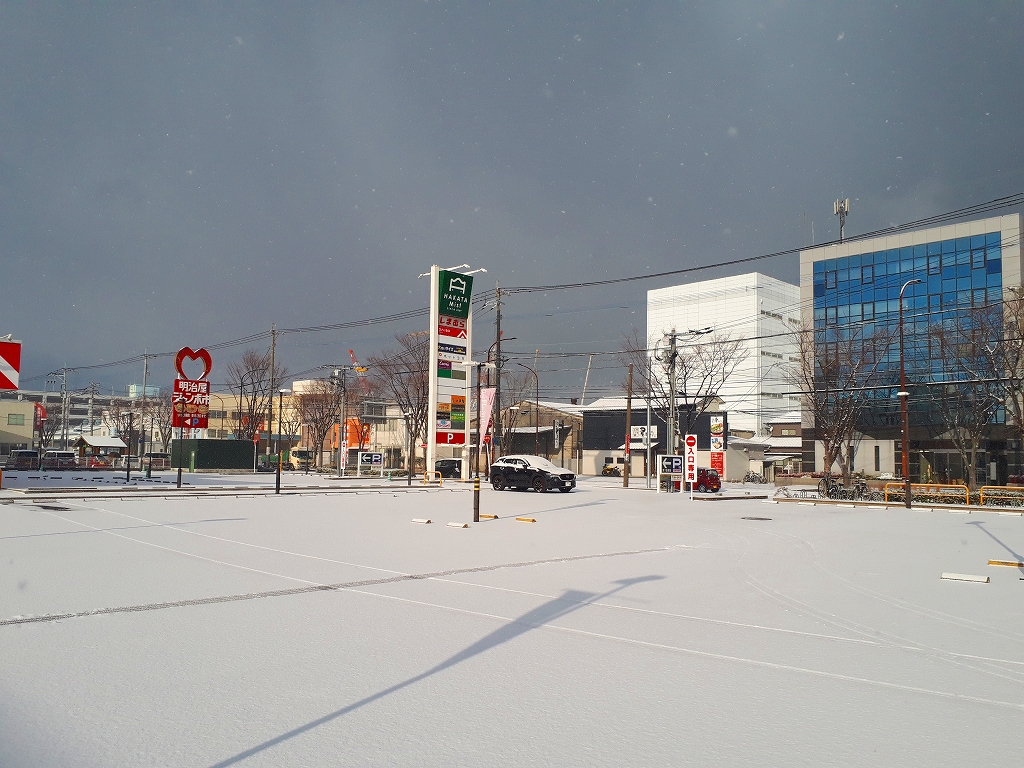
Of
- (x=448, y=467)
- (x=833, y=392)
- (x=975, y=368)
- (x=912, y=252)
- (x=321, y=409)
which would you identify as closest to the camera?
(x=833, y=392)

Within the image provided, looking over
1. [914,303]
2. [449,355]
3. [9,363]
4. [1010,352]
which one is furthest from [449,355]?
[914,303]

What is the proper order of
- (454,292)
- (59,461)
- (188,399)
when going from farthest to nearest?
(59,461)
(454,292)
(188,399)

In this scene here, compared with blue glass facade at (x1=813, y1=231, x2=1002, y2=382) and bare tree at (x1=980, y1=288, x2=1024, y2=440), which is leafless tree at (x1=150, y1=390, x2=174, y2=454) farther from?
bare tree at (x1=980, y1=288, x2=1024, y2=440)

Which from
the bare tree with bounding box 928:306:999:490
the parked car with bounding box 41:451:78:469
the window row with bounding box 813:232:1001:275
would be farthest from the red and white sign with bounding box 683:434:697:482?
the parked car with bounding box 41:451:78:469

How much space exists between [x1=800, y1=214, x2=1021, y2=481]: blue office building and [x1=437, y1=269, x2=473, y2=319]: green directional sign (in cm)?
2724

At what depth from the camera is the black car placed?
119 ft

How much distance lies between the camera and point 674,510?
26.7 m

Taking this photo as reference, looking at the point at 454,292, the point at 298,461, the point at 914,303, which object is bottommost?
the point at 298,461

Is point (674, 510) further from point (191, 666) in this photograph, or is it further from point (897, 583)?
point (191, 666)

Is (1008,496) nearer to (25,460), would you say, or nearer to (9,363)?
(9,363)

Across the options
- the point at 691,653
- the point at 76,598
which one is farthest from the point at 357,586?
the point at 691,653

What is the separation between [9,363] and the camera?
50.9 ft

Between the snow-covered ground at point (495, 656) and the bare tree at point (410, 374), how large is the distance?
4719 centimetres

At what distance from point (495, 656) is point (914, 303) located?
72.9 metres
